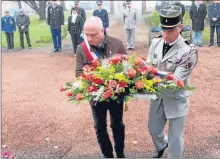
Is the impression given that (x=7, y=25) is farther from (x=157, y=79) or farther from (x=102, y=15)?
(x=157, y=79)

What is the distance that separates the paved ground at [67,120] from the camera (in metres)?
4.78

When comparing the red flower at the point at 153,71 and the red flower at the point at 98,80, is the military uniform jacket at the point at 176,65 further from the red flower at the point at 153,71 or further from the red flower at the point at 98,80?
the red flower at the point at 98,80

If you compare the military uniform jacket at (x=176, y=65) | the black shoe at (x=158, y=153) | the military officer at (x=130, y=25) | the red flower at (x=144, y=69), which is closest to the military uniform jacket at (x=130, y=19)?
the military officer at (x=130, y=25)

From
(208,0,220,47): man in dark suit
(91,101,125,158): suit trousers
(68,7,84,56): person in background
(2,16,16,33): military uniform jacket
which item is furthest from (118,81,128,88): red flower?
(2,16,16,33): military uniform jacket

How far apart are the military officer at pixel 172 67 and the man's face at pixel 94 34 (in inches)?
23.1

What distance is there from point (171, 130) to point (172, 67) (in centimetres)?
72

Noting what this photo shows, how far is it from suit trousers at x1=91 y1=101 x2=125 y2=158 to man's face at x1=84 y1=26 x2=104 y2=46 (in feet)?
2.17

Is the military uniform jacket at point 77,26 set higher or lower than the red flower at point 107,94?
lower

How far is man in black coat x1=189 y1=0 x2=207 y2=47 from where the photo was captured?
12227 millimetres

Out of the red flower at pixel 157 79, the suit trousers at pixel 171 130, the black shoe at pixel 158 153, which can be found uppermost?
the red flower at pixel 157 79

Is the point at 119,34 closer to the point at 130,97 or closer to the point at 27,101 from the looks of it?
the point at 27,101

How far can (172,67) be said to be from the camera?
141 inches

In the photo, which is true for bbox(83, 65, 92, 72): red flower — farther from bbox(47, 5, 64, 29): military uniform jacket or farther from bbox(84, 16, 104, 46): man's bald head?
bbox(47, 5, 64, 29): military uniform jacket

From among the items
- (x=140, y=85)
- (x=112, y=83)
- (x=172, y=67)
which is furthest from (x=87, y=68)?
(x=172, y=67)
